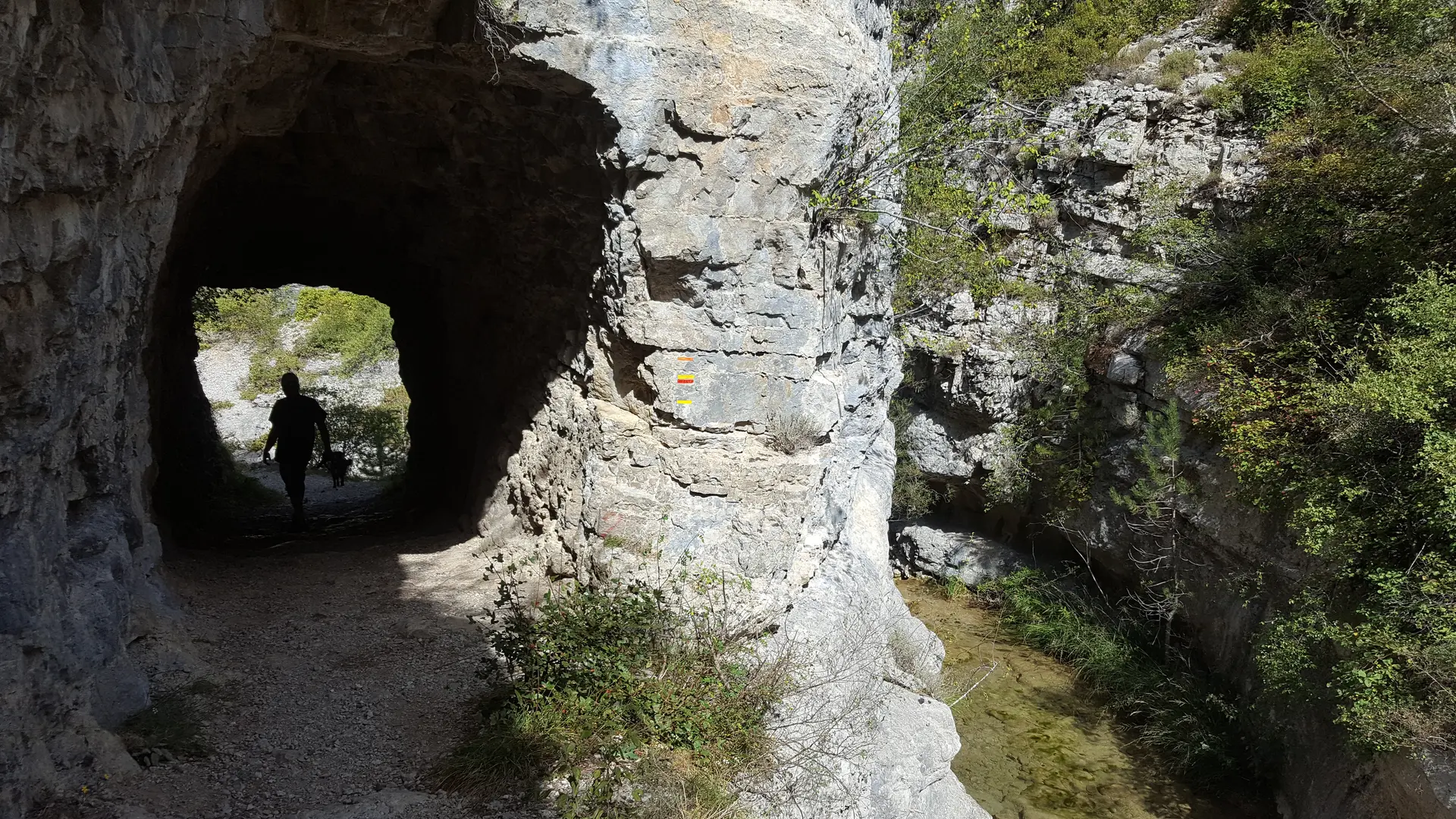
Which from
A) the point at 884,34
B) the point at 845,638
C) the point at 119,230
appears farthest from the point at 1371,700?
the point at 119,230

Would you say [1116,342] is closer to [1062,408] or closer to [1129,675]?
[1062,408]

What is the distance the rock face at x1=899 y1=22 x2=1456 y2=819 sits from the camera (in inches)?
311

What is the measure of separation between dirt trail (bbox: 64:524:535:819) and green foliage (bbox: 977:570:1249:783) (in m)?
6.35

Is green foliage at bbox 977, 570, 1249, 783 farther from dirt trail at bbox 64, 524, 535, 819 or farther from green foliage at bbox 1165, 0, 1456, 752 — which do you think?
dirt trail at bbox 64, 524, 535, 819

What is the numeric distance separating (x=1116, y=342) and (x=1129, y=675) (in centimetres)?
366

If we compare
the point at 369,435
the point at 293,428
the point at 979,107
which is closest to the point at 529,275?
the point at 293,428

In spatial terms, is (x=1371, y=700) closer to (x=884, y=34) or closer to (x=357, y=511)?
(x=884, y=34)

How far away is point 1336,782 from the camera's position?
5.99 m

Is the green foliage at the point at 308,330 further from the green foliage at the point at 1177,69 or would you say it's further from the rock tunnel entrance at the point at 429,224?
the green foliage at the point at 1177,69

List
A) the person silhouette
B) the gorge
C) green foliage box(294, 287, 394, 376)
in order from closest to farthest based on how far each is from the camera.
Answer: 1. the gorge
2. the person silhouette
3. green foliage box(294, 287, 394, 376)

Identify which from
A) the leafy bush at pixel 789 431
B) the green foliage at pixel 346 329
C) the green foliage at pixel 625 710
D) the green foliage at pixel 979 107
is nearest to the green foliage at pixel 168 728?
the green foliage at pixel 625 710

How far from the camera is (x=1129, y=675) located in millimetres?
8484

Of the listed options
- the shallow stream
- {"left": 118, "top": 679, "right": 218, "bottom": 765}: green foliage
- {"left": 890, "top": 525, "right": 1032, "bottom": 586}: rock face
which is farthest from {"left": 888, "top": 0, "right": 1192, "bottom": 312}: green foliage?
{"left": 118, "top": 679, "right": 218, "bottom": 765}: green foliage

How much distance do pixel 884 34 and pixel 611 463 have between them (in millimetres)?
3773
